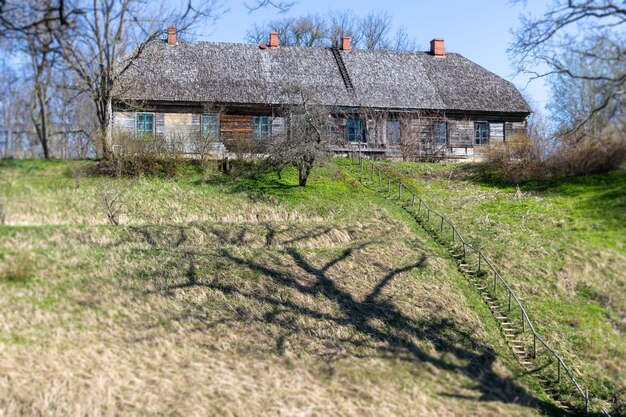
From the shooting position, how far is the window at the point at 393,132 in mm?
34438

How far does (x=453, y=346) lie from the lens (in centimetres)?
1552

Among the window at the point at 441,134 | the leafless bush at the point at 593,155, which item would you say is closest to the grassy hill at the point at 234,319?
the leafless bush at the point at 593,155

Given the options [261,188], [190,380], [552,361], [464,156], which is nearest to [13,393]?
[190,380]

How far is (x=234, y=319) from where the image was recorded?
589 inches

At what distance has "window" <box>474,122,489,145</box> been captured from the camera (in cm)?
3591

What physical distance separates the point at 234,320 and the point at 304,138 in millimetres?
11779

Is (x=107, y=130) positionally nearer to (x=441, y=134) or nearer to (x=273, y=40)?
(x=273, y=40)

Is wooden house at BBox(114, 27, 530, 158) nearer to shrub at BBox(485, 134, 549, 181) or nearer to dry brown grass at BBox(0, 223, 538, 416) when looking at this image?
shrub at BBox(485, 134, 549, 181)


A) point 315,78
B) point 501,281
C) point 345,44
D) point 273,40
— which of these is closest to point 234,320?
point 501,281

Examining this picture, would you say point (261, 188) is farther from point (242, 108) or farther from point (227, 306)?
point (227, 306)

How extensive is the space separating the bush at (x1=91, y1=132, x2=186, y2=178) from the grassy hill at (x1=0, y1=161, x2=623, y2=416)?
3.41 m

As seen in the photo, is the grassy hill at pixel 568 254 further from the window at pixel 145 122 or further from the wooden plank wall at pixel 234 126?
the window at pixel 145 122

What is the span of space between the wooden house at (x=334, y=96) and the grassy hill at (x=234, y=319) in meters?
10.2

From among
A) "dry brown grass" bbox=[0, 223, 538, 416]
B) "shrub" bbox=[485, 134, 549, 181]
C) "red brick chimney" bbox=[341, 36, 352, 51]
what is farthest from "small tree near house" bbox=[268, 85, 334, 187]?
"red brick chimney" bbox=[341, 36, 352, 51]
